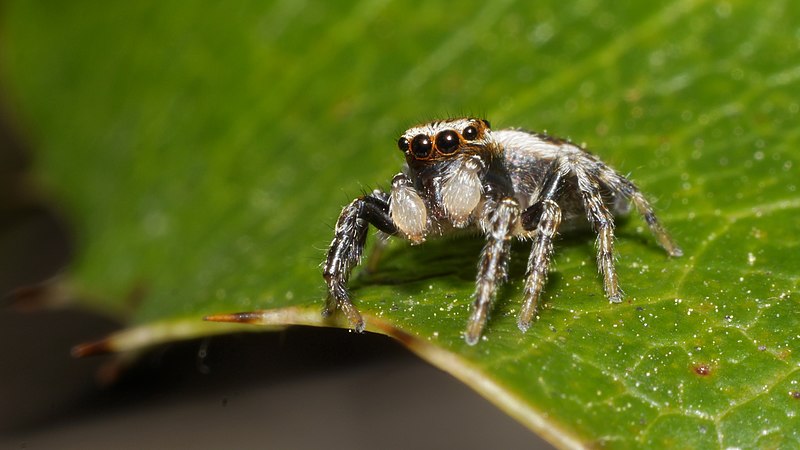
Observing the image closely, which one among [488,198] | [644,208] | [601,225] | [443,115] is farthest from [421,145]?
[443,115]

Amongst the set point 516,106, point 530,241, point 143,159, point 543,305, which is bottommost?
point 543,305

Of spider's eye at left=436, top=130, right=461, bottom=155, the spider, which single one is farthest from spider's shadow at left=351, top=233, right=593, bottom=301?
spider's eye at left=436, top=130, right=461, bottom=155

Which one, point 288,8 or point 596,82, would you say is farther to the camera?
point 288,8

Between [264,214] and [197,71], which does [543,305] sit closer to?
[264,214]

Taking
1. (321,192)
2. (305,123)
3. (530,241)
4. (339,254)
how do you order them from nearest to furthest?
(339,254)
(530,241)
(321,192)
(305,123)

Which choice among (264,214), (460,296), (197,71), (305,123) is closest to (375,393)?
(264,214)

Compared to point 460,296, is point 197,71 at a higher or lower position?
higher
